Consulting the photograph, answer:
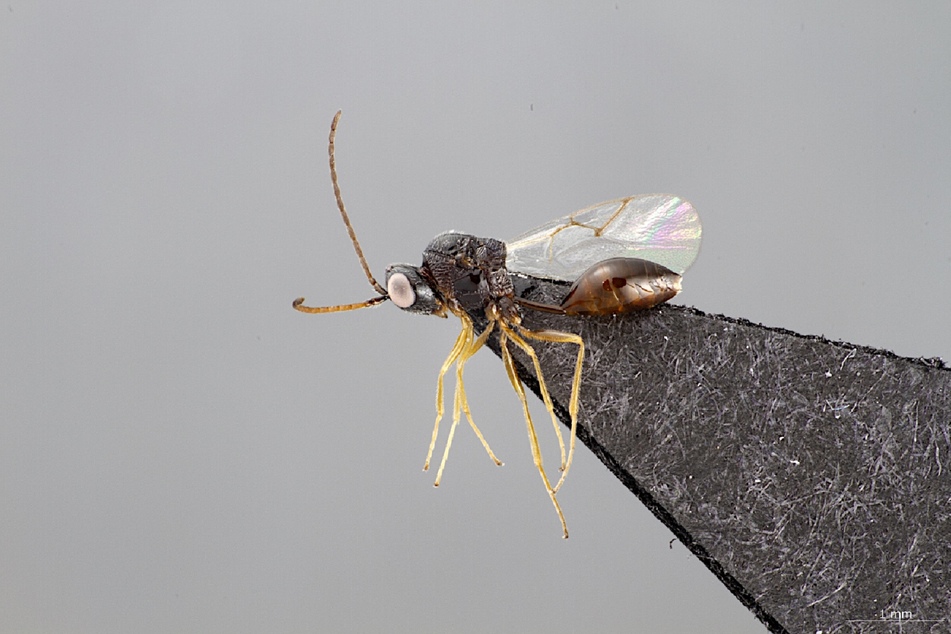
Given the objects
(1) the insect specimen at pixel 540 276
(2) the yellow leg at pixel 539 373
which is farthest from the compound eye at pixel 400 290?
(2) the yellow leg at pixel 539 373

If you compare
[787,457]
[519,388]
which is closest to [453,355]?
[519,388]

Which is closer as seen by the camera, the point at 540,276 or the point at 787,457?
the point at 787,457

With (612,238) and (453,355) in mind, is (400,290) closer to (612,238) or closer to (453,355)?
(453,355)

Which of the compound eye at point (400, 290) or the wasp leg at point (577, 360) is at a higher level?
the compound eye at point (400, 290)

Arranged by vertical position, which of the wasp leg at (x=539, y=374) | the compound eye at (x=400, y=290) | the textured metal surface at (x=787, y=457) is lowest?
the textured metal surface at (x=787, y=457)

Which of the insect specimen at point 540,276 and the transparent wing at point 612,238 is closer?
the insect specimen at point 540,276

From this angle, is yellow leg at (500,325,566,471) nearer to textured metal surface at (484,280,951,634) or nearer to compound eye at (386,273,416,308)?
textured metal surface at (484,280,951,634)

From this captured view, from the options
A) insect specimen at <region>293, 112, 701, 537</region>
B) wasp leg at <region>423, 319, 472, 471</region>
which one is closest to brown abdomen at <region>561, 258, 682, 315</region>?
insect specimen at <region>293, 112, 701, 537</region>

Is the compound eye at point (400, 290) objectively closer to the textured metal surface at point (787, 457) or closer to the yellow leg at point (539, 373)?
the yellow leg at point (539, 373)
